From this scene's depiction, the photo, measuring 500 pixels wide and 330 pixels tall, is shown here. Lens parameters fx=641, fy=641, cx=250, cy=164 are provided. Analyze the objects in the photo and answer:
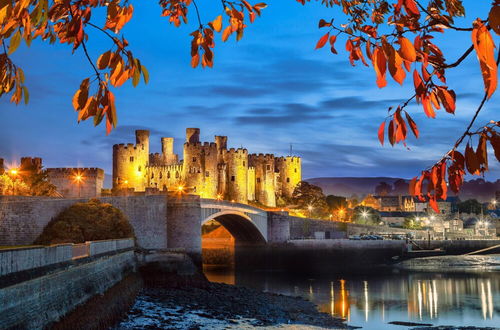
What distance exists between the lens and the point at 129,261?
2706cm

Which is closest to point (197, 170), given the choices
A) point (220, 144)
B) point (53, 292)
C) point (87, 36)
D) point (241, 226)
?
point (220, 144)

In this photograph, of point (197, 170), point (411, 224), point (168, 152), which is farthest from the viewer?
point (411, 224)

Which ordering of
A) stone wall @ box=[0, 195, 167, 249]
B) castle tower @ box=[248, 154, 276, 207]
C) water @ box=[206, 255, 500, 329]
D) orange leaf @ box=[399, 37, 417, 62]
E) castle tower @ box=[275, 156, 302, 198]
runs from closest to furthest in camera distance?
orange leaf @ box=[399, 37, 417, 62]
water @ box=[206, 255, 500, 329]
stone wall @ box=[0, 195, 167, 249]
castle tower @ box=[248, 154, 276, 207]
castle tower @ box=[275, 156, 302, 198]

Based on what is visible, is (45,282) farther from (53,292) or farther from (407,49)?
(407,49)

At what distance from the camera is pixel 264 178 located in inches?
3137

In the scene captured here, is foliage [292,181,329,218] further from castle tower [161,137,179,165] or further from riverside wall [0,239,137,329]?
riverside wall [0,239,137,329]

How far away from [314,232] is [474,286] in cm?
2795

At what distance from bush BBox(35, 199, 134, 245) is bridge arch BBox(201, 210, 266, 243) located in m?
13.0

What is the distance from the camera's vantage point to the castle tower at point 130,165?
234 feet

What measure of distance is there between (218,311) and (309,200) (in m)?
57.8

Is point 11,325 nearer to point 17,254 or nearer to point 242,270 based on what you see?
point 17,254

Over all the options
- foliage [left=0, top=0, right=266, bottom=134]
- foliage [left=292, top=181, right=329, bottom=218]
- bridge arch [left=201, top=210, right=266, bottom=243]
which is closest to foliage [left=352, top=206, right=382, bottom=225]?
foliage [left=292, top=181, right=329, bottom=218]

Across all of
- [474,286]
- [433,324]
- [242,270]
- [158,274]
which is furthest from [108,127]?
[242,270]

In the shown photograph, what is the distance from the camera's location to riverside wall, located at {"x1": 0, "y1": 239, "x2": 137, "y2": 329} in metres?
11.0
